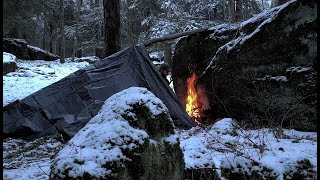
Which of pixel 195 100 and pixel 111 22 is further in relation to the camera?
pixel 195 100

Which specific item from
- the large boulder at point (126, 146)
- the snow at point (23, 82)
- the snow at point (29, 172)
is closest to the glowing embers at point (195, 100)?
the snow at point (29, 172)

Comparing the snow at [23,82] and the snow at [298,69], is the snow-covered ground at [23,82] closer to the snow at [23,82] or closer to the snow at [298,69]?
the snow at [23,82]

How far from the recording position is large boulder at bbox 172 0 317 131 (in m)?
5.91

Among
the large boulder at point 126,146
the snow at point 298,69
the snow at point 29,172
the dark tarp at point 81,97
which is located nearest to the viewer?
the large boulder at point 126,146

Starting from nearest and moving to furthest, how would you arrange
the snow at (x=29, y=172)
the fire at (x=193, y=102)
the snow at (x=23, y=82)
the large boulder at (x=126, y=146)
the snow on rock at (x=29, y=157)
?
the large boulder at (x=126, y=146)
the snow at (x=29, y=172)
the snow on rock at (x=29, y=157)
the fire at (x=193, y=102)
the snow at (x=23, y=82)

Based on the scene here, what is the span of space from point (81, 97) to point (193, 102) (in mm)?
3366

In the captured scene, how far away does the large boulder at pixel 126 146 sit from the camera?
7.85 ft

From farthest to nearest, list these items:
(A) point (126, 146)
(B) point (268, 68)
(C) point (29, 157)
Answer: (B) point (268, 68) < (C) point (29, 157) < (A) point (126, 146)

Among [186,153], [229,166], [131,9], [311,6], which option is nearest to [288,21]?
[311,6]

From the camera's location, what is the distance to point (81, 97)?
6586 millimetres

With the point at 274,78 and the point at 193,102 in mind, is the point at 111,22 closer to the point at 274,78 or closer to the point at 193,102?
the point at 193,102

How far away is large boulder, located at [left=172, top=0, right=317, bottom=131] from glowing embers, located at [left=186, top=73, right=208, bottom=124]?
251mm

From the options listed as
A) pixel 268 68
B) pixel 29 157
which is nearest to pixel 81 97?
pixel 29 157

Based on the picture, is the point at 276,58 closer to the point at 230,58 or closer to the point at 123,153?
the point at 230,58
